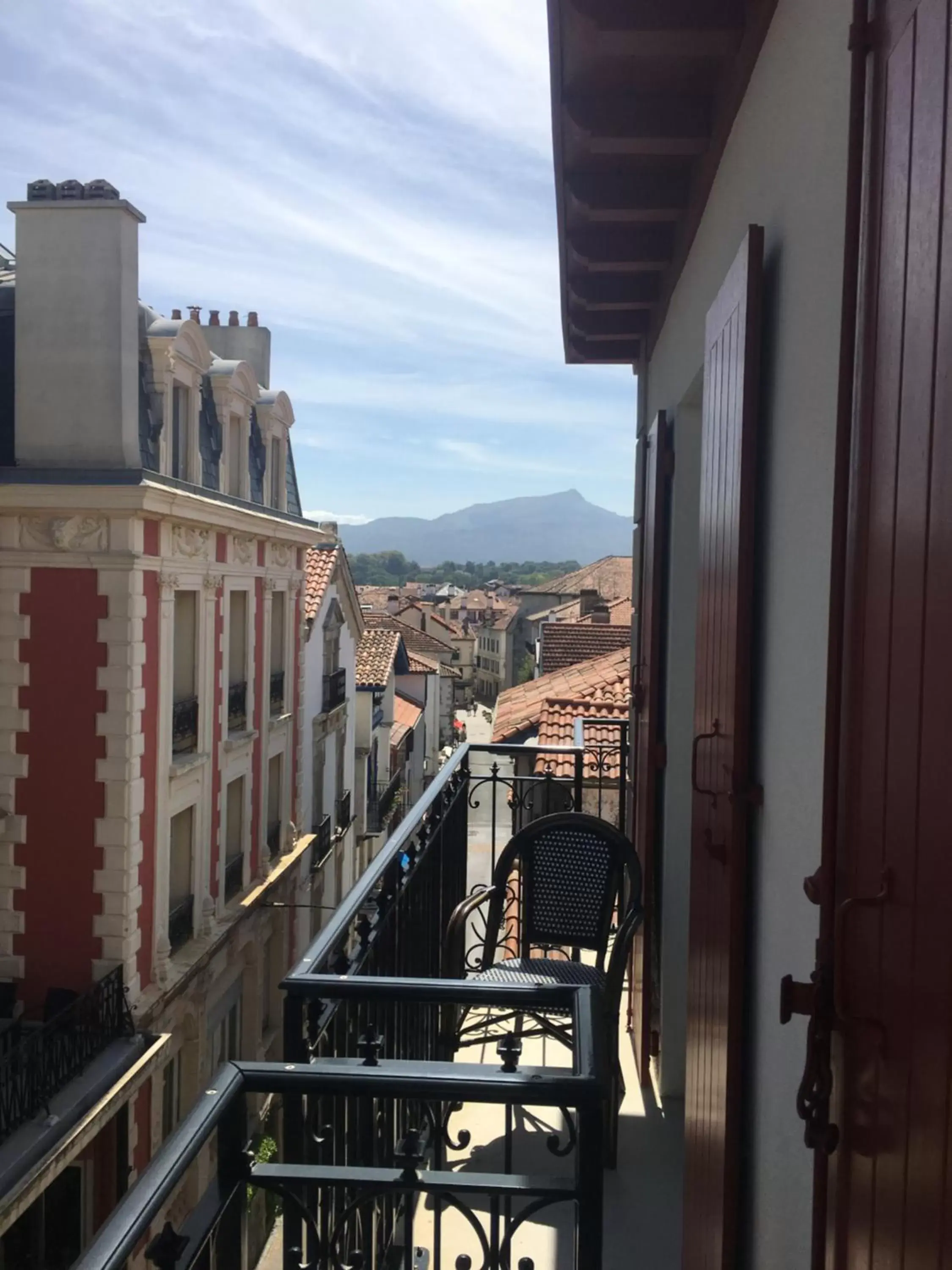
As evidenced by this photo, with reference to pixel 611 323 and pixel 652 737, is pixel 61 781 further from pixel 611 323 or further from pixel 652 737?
pixel 652 737

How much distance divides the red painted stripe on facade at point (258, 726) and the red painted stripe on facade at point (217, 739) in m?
1.63

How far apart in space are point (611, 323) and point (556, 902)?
11.0 feet

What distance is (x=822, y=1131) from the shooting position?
1.55m

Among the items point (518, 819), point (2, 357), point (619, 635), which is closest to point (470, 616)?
point (619, 635)

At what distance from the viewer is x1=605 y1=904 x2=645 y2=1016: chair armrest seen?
134 inches

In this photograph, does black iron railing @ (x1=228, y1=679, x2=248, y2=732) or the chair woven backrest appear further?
black iron railing @ (x1=228, y1=679, x2=248, y2=732)

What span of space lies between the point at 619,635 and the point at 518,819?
13946mm

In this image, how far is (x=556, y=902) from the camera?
4.26 metres

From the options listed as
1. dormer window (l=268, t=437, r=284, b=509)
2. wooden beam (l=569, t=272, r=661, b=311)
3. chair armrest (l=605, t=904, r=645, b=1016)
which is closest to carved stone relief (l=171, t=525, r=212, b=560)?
dormer window (l=268, t=437, r=284, b=509)

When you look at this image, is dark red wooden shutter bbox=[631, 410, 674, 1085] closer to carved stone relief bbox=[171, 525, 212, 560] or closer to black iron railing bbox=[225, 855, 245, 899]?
carved stone relief bbox=[171, 525, 212, 560]

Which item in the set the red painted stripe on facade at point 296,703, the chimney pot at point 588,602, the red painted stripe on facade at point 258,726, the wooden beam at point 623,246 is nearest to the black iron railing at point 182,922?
the red painted stripe on facade at point 258,726

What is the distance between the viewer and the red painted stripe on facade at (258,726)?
606 inches

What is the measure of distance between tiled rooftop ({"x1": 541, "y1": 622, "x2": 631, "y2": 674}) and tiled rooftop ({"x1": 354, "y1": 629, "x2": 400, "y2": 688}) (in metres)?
6.76

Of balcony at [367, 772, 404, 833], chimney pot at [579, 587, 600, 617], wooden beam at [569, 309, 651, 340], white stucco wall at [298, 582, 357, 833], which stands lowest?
balcony at [367, 772, 404, 833]
